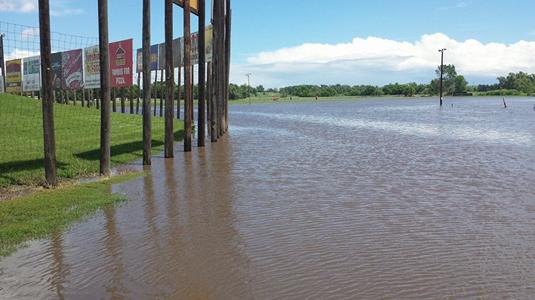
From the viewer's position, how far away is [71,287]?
5266 mm

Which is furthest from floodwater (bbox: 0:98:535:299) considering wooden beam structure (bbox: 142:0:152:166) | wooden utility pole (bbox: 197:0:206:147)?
wooden utility pole (bbox: 197:0:206:147)

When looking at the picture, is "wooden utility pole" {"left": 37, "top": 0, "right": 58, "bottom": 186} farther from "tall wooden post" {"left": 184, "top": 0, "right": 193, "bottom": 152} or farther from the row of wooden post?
"tall wooden post" {"left": 184, "top": 0, "right": 193, "bottom": 152}

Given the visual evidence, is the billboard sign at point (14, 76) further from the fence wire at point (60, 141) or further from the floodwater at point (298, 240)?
the floodwater at point (298, 240)

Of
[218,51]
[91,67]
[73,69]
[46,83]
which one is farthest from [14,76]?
[46,83]

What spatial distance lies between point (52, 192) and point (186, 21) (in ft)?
29.1

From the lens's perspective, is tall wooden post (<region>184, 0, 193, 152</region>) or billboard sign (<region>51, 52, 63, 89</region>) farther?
billboard sign (<region>51, 52, 63, 89</region>)

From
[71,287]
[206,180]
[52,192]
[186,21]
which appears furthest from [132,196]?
[186,21]

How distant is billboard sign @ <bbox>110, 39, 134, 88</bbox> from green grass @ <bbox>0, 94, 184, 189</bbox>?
2.13 m

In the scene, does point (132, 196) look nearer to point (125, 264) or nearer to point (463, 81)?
point (125, 264)

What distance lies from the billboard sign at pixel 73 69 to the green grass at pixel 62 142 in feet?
4.79

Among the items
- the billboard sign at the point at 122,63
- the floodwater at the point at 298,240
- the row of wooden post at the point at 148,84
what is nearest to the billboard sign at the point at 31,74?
the billboard sign at the point at 122,63

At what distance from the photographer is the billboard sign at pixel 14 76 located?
41119mm

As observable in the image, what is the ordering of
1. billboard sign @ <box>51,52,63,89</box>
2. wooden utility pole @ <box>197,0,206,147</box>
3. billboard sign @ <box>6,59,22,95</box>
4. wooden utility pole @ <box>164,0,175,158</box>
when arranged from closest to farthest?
wooden utility pole @ <box>164,0,175,158</box> < wooden utility pole @ <box>197,0,206,147</box> < billboard sign @ <box>51,52,63,89</box> < billboard sign @ <box>6,59,22,95</box>

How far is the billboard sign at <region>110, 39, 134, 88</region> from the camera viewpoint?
73.0ft
